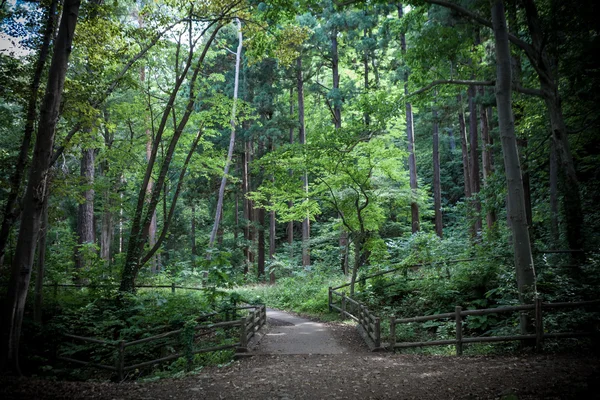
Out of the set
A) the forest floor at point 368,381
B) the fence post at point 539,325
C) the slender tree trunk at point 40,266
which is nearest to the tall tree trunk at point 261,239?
the slender tree trunk at point 40,266

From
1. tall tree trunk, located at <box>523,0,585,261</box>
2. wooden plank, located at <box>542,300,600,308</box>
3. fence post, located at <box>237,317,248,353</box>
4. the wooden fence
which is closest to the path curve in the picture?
fence post, located at <box>237,317,248,353</box>

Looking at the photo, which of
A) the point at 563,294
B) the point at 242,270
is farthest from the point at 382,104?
the point at 242,270

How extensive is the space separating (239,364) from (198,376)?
1203 millimetres

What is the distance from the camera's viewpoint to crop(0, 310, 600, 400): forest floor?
5031mm

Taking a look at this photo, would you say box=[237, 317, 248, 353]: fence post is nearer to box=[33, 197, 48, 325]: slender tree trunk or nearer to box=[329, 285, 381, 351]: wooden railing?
box=[329, 285, 381, 351]: wooden railing

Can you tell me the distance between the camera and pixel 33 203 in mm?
6656

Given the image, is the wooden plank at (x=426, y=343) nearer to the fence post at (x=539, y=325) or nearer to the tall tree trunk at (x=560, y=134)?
the fence post at (x=539, y=325)

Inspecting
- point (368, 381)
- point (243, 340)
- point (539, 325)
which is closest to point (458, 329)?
point (539, 325)

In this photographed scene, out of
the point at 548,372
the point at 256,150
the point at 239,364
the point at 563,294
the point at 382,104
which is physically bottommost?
the point at 239,364

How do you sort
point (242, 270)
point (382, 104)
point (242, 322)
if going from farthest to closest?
point (242, 270) → point (382, 104) → point (242, 322)

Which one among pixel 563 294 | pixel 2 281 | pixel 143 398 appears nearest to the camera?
pixel 143 398

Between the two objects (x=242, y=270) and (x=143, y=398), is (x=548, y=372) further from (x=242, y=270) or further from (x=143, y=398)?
(x=242, y=270)

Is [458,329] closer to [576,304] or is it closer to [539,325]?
[539,325]

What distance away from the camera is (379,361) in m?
7.55
